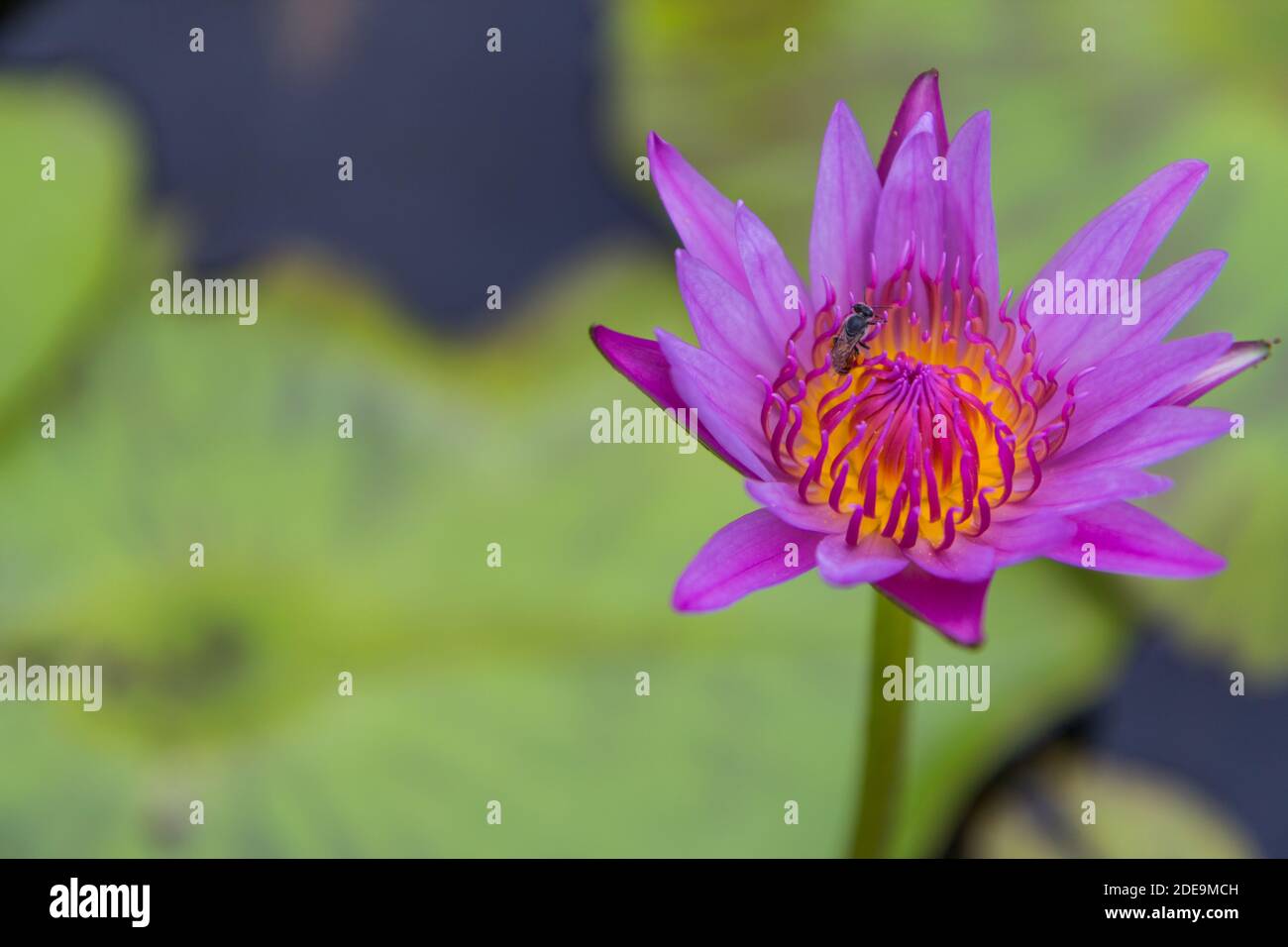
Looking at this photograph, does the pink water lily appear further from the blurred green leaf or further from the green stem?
the blurred green leaf

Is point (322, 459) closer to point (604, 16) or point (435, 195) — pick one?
point (435, 195)

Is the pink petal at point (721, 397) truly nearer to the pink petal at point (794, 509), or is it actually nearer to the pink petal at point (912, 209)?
the pink petal at point (794, 509)

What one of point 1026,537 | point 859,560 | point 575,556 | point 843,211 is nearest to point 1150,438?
point 1026,537

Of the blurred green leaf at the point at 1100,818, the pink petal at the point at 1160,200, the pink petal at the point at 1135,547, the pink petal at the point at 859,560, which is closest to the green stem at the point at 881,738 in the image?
the pink petal at the point at 859,560

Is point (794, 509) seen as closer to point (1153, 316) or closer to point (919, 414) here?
point (919, 414)
